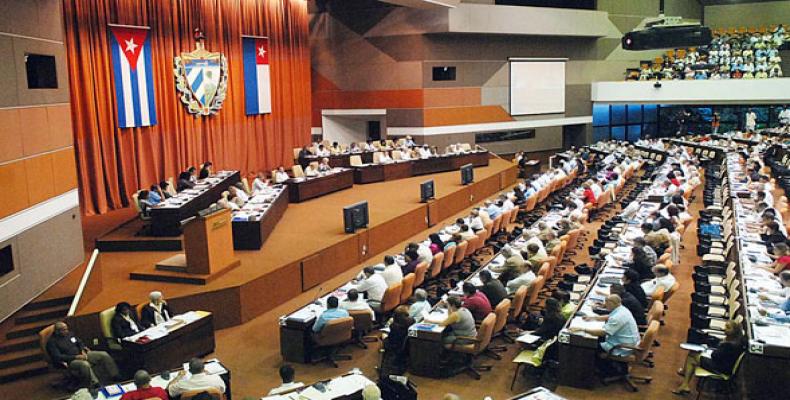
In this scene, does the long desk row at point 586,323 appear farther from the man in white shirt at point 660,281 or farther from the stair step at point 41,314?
the stair step at point 41,314

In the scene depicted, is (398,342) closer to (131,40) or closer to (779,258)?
(779,258)

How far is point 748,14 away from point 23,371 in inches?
1485

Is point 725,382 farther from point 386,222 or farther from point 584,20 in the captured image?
point 584,20

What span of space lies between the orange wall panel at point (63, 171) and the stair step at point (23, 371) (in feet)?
10.2

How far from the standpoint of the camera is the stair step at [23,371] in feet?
29.5

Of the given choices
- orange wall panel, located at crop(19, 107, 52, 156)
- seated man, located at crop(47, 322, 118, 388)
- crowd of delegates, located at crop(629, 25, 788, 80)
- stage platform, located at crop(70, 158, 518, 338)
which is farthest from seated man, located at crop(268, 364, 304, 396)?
crowd of delegates, located at crop(629, 25, 788, 80)

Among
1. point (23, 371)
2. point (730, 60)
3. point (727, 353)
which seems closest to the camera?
point (727, 353)

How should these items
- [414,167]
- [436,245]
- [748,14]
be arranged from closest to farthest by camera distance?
[436,245] < [414,167] < [748,14]

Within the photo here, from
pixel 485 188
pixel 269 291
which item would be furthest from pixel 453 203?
pixel 269 291

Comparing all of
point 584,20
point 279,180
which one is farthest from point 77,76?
point 584,20

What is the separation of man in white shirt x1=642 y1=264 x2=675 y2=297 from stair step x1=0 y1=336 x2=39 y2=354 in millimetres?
8480

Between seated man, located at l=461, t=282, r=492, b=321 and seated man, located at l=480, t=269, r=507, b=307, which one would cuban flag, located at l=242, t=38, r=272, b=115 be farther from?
seated man, located at l=461, t=282, r=492, b=321

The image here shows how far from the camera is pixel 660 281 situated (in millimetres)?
9859

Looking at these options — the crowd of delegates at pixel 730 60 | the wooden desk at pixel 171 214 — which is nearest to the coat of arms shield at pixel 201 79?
the wooden desk at pixel 171 214
